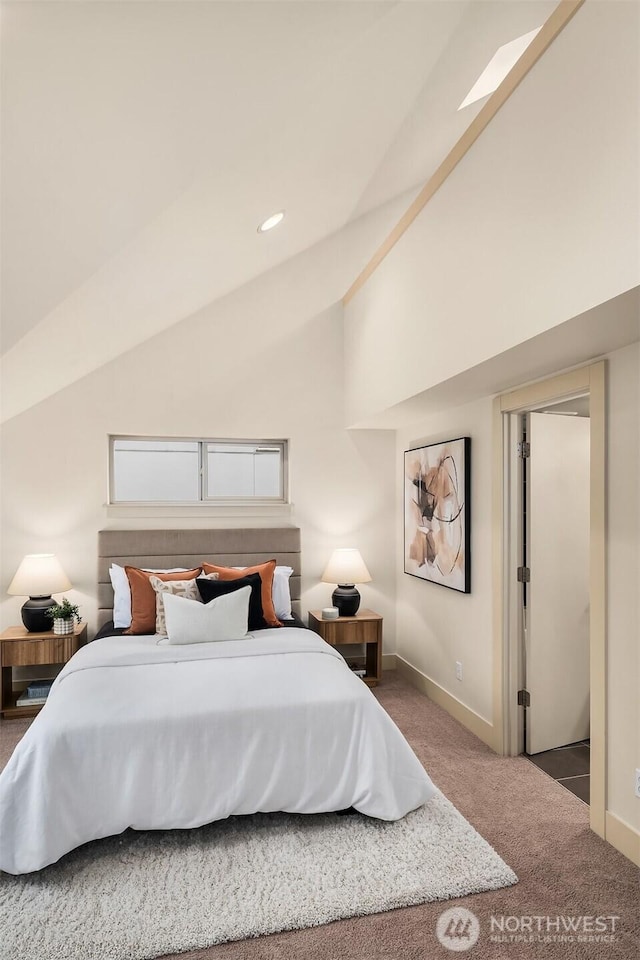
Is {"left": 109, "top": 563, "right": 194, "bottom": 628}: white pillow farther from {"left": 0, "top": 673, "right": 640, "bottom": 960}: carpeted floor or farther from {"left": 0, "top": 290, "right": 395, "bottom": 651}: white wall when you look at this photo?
{"left": 0, "top": 673, "right": 640, "bottom": 960}: carpeted floor

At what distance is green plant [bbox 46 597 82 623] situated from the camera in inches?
150

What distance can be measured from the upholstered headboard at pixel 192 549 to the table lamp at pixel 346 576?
296 mm

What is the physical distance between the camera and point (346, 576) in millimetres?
4375

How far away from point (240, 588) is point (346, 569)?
1.02m

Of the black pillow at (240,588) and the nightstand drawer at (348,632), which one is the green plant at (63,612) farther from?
the nightstand drawer at (348,632)

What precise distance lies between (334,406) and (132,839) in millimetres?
3223

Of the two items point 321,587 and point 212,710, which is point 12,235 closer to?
point 212,710

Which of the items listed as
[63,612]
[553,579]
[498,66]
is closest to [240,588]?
[63,612]

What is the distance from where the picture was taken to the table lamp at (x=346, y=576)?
4.38 metres

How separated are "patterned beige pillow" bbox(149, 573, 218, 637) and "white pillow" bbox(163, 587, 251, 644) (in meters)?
0.21

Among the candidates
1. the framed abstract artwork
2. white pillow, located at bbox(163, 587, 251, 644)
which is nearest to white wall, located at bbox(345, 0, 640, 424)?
the framed abstract artwork

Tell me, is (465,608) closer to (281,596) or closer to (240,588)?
(281,596)

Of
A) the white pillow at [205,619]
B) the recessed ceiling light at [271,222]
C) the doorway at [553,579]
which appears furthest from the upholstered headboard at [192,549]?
the recessed ceiling light at [271,222]

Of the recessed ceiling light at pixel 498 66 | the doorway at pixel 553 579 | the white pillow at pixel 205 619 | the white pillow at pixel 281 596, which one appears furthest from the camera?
the white pillow at pixel 281 596
